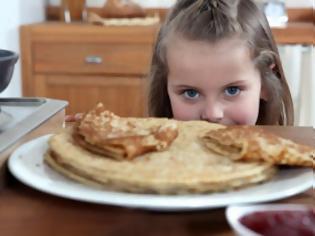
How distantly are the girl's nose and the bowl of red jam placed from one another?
0.69 metres

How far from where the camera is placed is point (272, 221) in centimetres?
49

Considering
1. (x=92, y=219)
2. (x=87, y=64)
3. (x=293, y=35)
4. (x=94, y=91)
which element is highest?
(x=92, y=219)

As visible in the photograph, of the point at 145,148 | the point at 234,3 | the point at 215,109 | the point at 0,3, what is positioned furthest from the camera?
the point at 0,3

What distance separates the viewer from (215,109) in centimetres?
122

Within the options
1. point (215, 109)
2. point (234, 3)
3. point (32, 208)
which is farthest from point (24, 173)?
point (234, 3)

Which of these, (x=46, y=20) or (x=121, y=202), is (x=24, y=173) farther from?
(x=46, y=20)

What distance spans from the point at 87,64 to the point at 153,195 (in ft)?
7.89

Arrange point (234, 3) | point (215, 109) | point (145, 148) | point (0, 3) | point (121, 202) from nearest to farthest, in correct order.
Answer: point (121, 202)
point (145, 148)
point (215, 109)
point (234, 3)
point (0, 3)

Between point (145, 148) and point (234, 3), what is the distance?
0.83 meters

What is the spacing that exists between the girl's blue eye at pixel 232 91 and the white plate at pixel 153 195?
0.61 meters

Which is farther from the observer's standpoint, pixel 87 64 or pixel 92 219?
pixel 87 64

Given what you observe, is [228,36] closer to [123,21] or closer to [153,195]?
[153,195]

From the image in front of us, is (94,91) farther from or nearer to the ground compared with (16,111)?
nearer to the ground

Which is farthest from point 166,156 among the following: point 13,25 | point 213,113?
point 13,25
